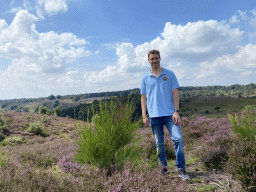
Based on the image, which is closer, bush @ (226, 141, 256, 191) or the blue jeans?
bush @ (226, 141, 256, 191)

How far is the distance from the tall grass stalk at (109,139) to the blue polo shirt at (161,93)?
77 centimetres

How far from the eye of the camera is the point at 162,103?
335 centimetres

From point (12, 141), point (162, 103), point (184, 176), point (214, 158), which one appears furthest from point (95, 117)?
point (12, 141)

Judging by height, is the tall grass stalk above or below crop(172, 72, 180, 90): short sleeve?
below

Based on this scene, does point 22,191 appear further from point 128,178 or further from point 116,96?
point 116,96

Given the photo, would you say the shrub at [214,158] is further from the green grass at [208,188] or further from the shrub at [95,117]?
the shrub at [95,117]

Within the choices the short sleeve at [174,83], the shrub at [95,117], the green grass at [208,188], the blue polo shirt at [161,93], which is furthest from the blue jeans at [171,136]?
the shrub at [95,117]

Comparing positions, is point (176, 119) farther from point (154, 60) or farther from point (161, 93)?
point (154, 60)

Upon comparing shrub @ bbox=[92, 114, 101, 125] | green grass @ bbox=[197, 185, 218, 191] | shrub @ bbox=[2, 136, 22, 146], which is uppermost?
shrub @ bbox=[92, 114, 101, 125]

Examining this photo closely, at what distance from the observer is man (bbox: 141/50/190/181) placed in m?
3.23

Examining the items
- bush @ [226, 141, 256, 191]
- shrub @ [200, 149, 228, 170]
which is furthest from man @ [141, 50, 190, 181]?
shrub @ [200, 149, 228, 170]

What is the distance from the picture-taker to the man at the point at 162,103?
323cm

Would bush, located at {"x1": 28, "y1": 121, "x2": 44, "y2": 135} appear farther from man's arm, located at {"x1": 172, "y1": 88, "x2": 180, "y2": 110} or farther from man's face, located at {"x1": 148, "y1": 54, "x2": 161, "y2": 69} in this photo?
man's arm, located at {"x1": 172, "y1": 88, "x2": 180, "y2": 110}

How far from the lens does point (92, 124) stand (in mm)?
2682
